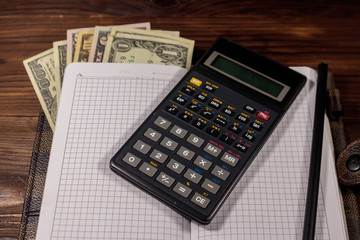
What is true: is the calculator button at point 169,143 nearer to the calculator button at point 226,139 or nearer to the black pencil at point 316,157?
the calculator button at point 226,139

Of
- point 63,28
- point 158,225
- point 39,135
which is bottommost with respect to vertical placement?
point 158,225

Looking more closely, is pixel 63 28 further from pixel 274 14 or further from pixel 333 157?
pixel 333 157

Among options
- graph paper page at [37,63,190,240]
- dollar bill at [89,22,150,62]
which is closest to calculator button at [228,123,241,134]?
graph paper page at [37,63,190,240]

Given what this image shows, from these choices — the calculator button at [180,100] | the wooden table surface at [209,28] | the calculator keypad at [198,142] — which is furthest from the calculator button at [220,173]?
the wooden table surface at [209,28]

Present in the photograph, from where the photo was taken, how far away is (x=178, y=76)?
21.5 inches

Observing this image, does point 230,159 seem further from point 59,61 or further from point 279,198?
point 59,61

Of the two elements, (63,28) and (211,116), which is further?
(63,28)

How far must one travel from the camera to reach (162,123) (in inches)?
19.4

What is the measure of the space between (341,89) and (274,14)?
17 cm

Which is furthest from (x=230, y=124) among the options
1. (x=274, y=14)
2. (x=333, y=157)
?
(x=274, y=14)

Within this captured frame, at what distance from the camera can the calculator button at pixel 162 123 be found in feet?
1.62

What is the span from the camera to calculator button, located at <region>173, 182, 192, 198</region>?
1.46 ft

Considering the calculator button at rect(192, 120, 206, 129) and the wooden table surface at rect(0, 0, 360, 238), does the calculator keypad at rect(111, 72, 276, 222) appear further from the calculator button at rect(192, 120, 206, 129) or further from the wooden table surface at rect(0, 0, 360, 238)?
the wooden table surface at rect(0, 0, 360, 238)

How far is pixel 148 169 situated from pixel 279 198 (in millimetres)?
155
